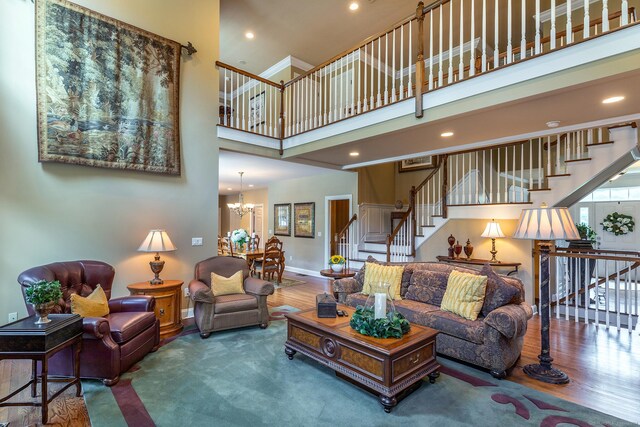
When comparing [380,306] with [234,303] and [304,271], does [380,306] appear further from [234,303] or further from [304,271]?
[304,271]

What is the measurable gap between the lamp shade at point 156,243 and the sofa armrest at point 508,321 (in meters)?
3.66

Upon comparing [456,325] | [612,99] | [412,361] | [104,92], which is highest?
[104,92]

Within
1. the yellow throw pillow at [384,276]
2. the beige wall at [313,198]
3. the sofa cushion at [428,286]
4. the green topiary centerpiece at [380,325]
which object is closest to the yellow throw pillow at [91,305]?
the green topiary centerpiece at [380,325]

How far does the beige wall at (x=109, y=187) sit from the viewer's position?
3.33 metres

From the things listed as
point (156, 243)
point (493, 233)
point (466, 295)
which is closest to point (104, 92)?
point (156, 243)

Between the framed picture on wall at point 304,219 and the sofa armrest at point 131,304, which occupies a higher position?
the framed picture on wall at point 304,219

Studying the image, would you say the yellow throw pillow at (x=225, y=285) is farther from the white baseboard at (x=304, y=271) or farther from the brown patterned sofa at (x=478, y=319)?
the white baseboard at (x=304, y=271)

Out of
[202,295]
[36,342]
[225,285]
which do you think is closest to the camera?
[36,342]

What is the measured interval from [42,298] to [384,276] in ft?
11.2

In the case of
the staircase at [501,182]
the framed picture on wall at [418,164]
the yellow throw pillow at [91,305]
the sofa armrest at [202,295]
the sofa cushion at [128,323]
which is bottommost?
the sofa cushion at [128,323]

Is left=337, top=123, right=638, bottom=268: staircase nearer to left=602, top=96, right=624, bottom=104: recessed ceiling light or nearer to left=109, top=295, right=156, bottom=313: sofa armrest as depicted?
left=602, top=96, right=624, bottom=104: recessed ceiling light

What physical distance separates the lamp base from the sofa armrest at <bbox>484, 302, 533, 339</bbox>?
0.32 metres

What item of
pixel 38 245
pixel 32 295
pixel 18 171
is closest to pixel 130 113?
pixel 18 171

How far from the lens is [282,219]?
9.41 meters
